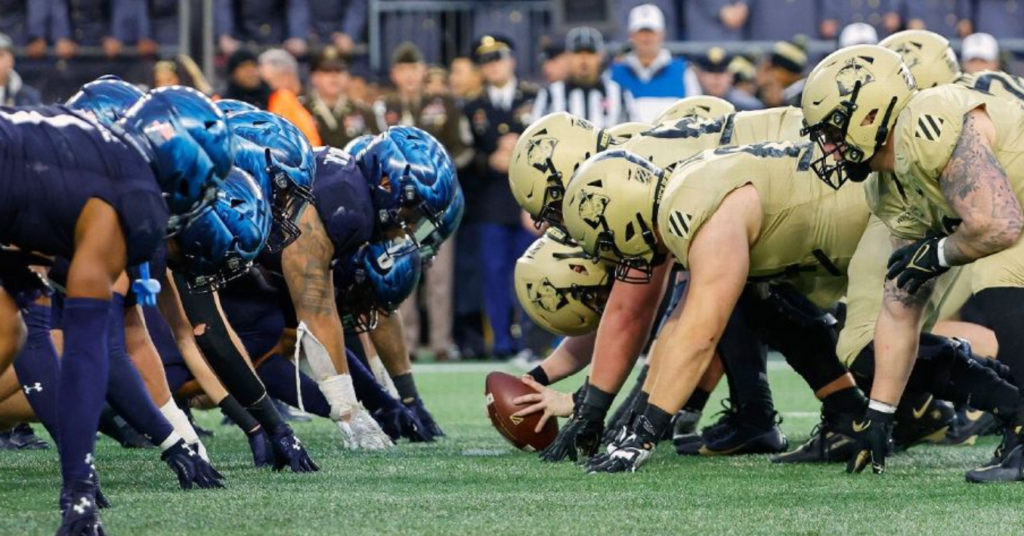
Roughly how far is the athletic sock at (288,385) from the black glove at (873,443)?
2.13 m

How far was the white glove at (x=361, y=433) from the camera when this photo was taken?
6.82 meters

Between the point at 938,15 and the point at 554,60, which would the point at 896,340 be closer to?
the point at 554,60

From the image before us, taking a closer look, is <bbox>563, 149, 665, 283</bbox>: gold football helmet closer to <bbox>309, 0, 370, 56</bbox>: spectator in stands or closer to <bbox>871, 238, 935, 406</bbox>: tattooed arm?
<bbox>871, 238, 935, 406</bbox>: tattooed arm

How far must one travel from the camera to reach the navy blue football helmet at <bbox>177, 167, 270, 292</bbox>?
5.51m

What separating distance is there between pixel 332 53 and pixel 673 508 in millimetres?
7812

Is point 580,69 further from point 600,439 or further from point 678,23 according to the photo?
point 600,439

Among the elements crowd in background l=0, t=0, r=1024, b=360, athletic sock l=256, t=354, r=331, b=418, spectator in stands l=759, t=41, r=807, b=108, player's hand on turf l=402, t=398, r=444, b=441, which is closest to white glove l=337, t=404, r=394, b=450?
athletic sock l=256, t=354, r=331, b=418

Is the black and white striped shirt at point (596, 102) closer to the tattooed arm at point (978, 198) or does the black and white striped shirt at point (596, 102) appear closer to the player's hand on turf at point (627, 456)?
the player's hand on turf at point (627, 456)

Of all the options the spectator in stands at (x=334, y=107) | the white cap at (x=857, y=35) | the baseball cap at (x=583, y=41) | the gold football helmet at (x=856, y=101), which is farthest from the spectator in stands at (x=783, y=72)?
the gold football helmet at (x=856, y=101)

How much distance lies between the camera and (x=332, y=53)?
12312 millimetres

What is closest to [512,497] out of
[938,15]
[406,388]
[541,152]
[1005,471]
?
[1005,471]

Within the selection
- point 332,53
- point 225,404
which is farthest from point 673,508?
point 332,53

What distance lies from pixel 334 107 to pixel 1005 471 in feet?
24.1

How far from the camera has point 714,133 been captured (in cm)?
703
